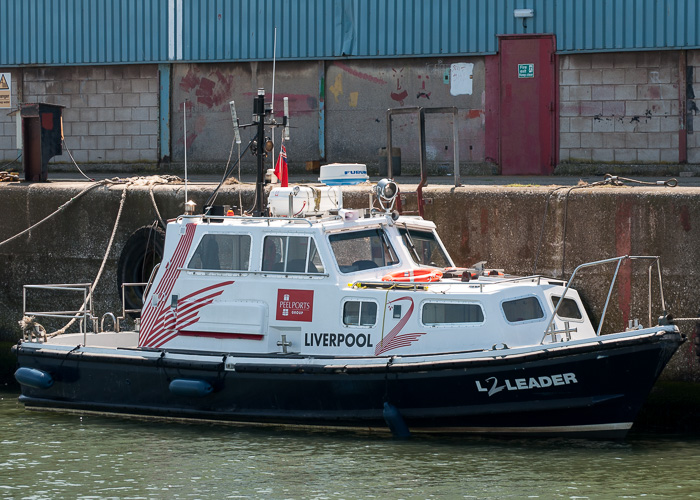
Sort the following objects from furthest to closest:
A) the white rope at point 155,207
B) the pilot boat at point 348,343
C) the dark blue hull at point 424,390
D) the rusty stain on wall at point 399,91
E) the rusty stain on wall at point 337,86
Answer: the rusty stain on wall at point 337,86 → the rusty stain on wall at point 399,91 → the white rope at point 155,207 → the pilot boat at point 348,343 → the dark blue hull at point 424,390

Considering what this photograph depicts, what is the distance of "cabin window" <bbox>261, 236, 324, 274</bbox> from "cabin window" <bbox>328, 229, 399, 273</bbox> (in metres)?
0.22

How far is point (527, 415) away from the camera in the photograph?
33.7ft

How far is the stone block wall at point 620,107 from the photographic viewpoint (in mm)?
17516

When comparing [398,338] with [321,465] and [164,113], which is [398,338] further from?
[164,113]

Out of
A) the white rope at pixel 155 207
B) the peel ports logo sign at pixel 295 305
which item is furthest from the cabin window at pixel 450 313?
the white rope at pixel 155 207

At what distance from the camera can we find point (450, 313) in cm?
1052

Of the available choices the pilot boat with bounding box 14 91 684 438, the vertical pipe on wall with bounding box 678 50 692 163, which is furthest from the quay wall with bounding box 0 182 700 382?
the vertical pipe on wall with bounding box 678 50 692 163

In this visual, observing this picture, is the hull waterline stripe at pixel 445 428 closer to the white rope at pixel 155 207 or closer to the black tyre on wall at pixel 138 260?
the black tyre on wall at pixel 138 260

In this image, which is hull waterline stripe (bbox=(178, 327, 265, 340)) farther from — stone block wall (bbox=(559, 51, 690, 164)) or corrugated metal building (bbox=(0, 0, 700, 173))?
stone block wall (bbox=(559, 51, 690, 164))

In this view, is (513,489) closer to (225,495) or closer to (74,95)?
(225,495)

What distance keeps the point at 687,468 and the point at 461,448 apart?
204cm

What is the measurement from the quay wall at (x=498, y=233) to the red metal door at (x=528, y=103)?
4995mm

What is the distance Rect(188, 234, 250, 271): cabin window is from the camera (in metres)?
11.3

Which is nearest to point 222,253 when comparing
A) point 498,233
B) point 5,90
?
point 498,233
